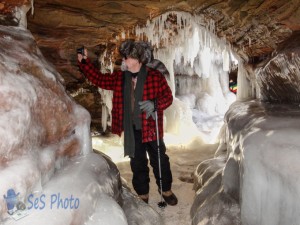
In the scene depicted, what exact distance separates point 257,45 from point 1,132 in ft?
15.9

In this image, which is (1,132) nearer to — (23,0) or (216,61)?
(23,0)

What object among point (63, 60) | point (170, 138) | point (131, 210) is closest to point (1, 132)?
point (131, 210)

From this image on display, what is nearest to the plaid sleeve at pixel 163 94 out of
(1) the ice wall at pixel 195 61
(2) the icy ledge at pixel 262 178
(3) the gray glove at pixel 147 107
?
(3) the gray glove at pixel 147 107

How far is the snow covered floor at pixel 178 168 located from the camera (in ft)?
13.3

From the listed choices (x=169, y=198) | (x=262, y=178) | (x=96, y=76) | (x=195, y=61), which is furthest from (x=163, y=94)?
(x=195, y=61)

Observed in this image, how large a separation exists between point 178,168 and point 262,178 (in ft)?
12.3

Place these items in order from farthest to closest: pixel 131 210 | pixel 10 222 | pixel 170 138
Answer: pixel 170 138, pixel 131 210, pixel 10 222

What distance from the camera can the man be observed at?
12.5ft

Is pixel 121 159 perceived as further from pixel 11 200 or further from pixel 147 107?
pixel 11 200

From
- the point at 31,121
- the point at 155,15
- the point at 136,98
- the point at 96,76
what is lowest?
the point at 31,121

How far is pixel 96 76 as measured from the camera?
13.0 feet

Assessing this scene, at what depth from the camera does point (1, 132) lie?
2.23 metres

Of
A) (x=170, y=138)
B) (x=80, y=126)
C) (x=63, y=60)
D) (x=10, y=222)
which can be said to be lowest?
(x=170, y=138)

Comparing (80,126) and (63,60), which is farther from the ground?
(63,60)
